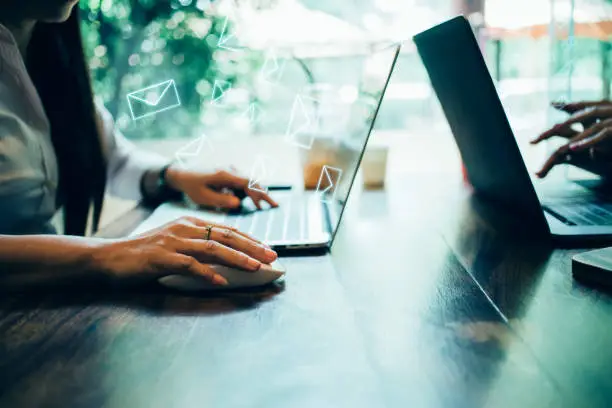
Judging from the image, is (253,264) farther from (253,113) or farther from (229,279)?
(253,113)

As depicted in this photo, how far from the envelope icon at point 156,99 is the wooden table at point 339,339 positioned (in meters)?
0.65

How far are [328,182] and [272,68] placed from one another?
1.07 feet

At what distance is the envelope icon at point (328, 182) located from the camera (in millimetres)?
1093

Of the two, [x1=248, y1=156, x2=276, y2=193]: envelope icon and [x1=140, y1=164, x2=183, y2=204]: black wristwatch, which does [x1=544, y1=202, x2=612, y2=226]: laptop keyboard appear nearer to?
[x1=248, y1=156, x2=276, y2=193]: envelope icon

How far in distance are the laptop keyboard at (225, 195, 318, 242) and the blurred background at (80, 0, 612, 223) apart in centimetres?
36

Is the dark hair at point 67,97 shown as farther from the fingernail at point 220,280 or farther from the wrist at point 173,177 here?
Result: the fingernail at point 220,280

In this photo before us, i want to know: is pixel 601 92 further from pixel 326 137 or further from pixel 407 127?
pixel 326 137

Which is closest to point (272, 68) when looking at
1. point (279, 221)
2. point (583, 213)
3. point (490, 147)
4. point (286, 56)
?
point (286, 56)

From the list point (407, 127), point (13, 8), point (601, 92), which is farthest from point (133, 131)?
point (601, 92)

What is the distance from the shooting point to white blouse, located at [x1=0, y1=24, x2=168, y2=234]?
0.98 m

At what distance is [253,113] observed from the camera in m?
1.40

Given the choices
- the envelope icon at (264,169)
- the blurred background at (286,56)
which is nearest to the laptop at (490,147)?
the blurred background at (286,56)

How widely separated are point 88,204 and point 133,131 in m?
0.66

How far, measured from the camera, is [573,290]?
23.4 inches
